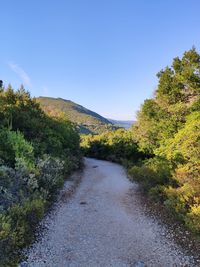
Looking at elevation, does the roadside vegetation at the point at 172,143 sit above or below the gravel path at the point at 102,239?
above

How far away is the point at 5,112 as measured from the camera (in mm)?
13742

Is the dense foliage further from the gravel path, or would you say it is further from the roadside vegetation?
the roadside vegetation

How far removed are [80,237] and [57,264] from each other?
146 cm

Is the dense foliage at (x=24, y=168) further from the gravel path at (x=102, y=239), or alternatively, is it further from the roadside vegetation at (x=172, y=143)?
the roadside vegetation at (x=172, y=143)

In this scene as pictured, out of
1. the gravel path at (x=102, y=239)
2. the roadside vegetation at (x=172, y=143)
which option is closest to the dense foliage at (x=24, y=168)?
the gravel path at (x=102, y=239)

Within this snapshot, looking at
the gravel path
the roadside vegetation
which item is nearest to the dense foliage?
the gravel path

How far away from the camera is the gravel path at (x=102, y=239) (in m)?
6.02

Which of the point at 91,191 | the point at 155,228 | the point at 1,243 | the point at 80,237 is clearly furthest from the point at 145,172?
the point at 1,243

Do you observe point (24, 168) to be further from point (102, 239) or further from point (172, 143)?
point (172, 143)

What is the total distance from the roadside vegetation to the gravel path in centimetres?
94

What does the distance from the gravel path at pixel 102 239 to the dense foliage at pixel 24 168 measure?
0.61 m

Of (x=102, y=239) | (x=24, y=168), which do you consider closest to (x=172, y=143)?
(x=102, y=239)

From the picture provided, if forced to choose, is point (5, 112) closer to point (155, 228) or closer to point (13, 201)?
point (13, 201)

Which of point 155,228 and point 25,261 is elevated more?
point 155,228
